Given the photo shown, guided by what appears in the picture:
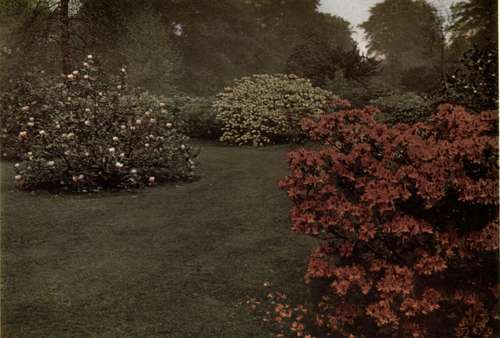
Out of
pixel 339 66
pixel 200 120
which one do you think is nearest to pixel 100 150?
pixel 200 120

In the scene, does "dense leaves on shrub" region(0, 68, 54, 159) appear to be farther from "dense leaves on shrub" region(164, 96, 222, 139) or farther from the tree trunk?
"dense leaves on shrub" region(164, 96, 222, 139)

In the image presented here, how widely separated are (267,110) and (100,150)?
658cm

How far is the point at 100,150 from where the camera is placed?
8805 mm

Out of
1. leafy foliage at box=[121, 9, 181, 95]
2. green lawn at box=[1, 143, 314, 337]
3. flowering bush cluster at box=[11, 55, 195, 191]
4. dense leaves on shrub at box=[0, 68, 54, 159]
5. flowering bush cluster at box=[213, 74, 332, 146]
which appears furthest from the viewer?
leafy foliage at box=[121, 9, 181, 95]

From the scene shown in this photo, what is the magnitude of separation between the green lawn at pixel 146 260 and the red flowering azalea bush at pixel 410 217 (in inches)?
39.0

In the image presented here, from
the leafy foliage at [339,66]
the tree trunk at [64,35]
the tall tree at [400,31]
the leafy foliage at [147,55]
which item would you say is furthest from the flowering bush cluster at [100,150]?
the tall tree at [400,31]

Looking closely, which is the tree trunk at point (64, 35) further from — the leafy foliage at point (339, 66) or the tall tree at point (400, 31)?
the tall tree at point (400, 31)

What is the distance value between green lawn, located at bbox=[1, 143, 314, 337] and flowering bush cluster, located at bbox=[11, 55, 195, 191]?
49cm

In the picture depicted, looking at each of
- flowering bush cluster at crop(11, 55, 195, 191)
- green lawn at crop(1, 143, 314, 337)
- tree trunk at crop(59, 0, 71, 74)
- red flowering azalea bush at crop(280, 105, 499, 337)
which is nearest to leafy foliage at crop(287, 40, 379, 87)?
tree trunk at crop(59, 0, 71, 74)

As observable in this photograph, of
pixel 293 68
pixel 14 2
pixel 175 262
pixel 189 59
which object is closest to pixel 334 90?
pixel 293 68

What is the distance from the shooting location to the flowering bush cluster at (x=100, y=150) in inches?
345

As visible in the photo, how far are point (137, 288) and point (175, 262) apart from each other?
0.73m

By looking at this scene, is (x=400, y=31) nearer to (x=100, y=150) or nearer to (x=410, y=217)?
(x=100, y=150)

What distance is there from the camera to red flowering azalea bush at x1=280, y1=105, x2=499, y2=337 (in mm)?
3896
